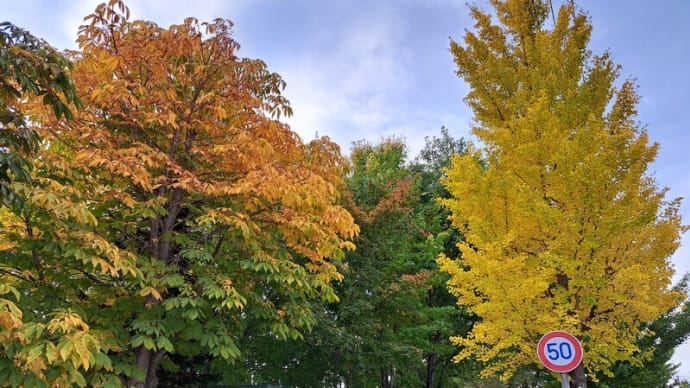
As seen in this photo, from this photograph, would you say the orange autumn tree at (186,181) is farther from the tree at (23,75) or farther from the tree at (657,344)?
the tree at (657,344)

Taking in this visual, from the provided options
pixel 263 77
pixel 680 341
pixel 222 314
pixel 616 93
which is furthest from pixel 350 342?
pixel 680 341

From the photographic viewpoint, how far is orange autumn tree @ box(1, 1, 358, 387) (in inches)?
258

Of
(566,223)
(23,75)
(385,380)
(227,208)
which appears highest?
(566,223)


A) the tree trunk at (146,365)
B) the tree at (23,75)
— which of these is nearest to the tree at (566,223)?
the tree trunk at (146,365)

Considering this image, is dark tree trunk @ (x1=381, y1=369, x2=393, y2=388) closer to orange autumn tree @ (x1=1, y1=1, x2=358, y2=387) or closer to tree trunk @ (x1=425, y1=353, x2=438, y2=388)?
tree trunk @ (x1=425, y1=353, x2=438, y2=388)

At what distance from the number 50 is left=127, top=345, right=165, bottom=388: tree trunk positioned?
5.77 metres

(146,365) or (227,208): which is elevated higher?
(227,208)

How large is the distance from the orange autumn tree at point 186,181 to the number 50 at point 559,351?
124 inches

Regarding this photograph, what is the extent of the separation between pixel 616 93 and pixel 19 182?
11.6 metres

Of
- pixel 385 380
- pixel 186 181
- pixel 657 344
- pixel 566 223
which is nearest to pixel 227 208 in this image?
pixel 186 181

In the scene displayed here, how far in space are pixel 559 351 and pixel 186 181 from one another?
532 cm

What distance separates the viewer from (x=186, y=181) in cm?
644

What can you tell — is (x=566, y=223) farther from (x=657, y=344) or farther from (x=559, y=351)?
(x=657, y=344)

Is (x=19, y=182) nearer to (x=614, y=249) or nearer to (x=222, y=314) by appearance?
(x=222, y=314)
